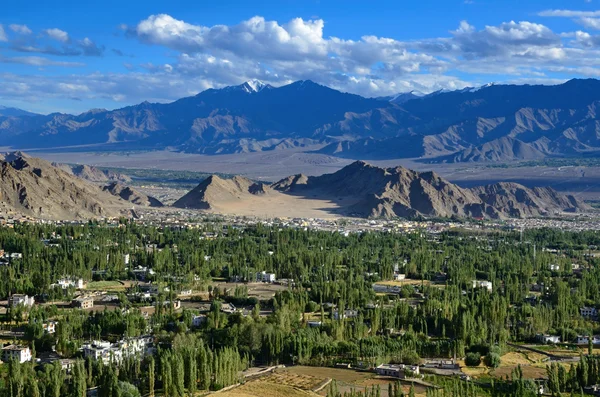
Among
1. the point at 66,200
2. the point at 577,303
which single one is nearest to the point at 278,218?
the point at 66,200

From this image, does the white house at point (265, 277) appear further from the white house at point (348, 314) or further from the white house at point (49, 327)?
the white house at point (49, 327)

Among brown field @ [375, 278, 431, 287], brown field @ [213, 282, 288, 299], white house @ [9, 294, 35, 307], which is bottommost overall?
brown field @ [375, 278, 431, 287]

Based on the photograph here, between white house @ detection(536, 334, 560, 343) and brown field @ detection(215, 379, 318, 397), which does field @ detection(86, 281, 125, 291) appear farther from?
white house @ detection(536, 334, 560, 343)

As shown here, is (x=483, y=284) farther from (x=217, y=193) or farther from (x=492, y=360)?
(x=217, y=193)

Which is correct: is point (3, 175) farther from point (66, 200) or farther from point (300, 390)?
point (300, 390)

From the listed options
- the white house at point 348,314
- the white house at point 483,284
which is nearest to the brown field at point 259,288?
the white house at point 348,314

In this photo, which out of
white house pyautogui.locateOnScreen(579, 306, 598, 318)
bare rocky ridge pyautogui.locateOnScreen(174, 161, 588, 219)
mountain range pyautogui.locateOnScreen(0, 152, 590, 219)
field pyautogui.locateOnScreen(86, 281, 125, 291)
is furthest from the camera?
bare rocky ridge pyautogui.locateOnScreen(174, 161, 588, 219)

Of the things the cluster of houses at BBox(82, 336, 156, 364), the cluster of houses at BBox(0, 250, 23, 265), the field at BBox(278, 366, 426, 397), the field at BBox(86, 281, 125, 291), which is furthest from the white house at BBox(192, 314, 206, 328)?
the cluster of houses at BBox(0, 250, 23, 265)
